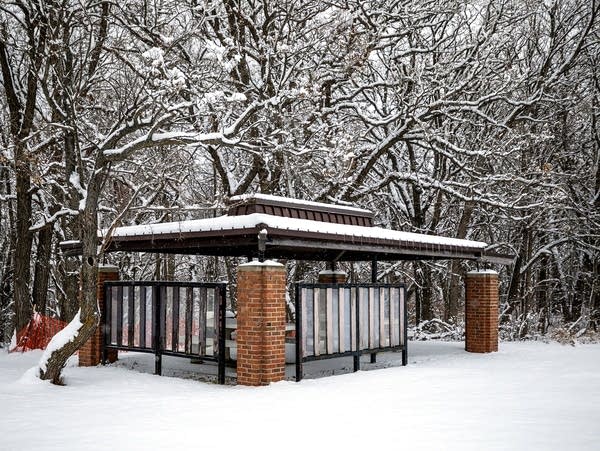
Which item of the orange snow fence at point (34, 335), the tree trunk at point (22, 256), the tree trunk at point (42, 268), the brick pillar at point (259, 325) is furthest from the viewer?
the tree trunk at point (42, 268)

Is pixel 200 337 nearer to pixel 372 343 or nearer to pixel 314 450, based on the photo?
pixel 372 343

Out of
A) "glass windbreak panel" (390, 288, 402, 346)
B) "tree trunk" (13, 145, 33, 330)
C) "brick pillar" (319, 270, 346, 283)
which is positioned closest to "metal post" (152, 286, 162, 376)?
"glass windbreak panel" (390, 288, 402, 346)

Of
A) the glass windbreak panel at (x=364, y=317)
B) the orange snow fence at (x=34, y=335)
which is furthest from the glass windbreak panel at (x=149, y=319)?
the orange snow fence at (x=34, y=335)

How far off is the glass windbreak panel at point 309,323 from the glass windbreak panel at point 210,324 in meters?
1.52

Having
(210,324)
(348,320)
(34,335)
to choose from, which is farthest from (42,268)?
(348,320)

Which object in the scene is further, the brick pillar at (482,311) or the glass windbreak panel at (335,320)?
the brick pillar at (482,311)

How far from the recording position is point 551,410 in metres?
7.96

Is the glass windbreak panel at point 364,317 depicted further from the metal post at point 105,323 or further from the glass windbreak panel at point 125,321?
the metal post at point 105,323

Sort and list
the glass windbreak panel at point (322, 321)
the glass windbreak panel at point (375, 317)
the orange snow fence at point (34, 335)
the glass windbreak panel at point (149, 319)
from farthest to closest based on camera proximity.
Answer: the orange snow fence at point (34, 335), the glass windbreak panel at point (375, 317), the glass windbreak panel at point (149, 319), the glass windbreak panel at point (322, 321)

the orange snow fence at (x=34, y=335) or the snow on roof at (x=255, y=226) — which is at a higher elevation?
the snow on roof at (x=255, y=226)

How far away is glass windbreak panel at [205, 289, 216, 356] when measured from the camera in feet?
35.1

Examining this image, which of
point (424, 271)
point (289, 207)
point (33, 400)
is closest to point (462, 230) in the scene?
point (424, 271)

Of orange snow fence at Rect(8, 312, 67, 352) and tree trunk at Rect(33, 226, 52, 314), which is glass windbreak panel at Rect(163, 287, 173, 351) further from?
tree trunk at Rect(33, 226, 52, 314)

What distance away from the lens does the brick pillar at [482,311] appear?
49.6 feet
